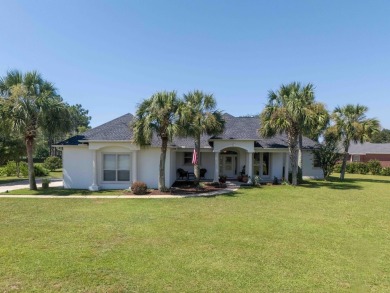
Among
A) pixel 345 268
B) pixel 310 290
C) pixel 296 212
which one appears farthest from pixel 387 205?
pixel 310 290

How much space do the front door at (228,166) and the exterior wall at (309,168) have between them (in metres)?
8.37

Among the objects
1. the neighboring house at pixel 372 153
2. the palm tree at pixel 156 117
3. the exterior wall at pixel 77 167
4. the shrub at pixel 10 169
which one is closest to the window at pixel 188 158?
the palm tree at pixel 156 117

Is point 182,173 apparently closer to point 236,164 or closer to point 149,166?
point 149,166

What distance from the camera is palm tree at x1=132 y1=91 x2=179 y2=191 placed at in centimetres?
1638

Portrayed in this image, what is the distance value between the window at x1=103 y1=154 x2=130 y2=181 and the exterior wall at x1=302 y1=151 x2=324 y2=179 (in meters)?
19.7

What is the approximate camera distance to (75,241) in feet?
25.8

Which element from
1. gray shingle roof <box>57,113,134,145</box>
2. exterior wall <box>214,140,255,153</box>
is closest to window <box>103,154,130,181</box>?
gray shingle roof <box>57,113,134,145</box>

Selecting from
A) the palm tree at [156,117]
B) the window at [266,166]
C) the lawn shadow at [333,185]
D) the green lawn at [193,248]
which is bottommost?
the green lawn at [193,248]

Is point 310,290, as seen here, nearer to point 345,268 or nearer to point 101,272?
point 345,268

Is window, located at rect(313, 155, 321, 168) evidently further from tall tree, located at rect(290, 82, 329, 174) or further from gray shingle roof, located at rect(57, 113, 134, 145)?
gray shingle roof, located at rect(57, 113, 134, 145)

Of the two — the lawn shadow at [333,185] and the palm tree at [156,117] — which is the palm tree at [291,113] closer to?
the lawn shadow at [333,185]

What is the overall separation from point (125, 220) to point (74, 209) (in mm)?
3605

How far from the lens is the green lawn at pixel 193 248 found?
543 cm

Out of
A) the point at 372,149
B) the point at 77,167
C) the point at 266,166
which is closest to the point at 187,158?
the point at 266,166
